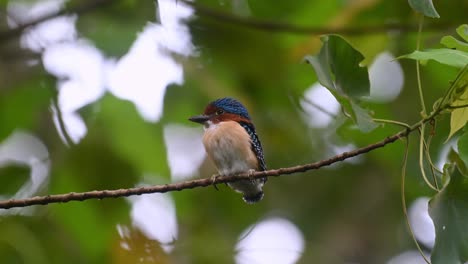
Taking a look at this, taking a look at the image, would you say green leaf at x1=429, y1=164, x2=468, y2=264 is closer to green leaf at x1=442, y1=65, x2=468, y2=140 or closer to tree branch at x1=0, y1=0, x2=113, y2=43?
green leaf at x1=442, y1=65, x2=468, y2=140

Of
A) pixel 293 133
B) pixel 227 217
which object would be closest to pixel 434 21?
pixel 293 133

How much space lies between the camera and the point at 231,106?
4.47 meters

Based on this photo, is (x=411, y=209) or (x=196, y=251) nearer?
(x=196, y=251)

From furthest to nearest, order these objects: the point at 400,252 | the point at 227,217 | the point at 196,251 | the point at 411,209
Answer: the point at 400,252, the point at 411,209, the point at 227,217, the point at 196,251

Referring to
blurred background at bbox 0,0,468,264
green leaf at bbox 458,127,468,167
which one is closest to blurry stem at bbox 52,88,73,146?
blurred background at bbox 0,0,468,264

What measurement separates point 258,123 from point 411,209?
204cm

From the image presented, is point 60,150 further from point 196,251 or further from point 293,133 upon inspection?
point 293,133

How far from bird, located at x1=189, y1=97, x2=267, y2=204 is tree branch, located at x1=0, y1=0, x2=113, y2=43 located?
151 centimetres

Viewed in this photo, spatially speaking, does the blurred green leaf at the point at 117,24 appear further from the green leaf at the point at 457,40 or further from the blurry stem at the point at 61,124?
the green leaf at the point at 457,40

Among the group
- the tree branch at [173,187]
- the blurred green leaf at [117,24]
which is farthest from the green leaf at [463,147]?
the blurred green leaf at [117,24]

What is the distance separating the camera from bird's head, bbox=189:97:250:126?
14.2 feet

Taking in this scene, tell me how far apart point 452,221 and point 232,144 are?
1609 millimetres

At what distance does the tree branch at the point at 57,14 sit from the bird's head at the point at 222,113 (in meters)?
1.46

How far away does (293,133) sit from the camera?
570cm
